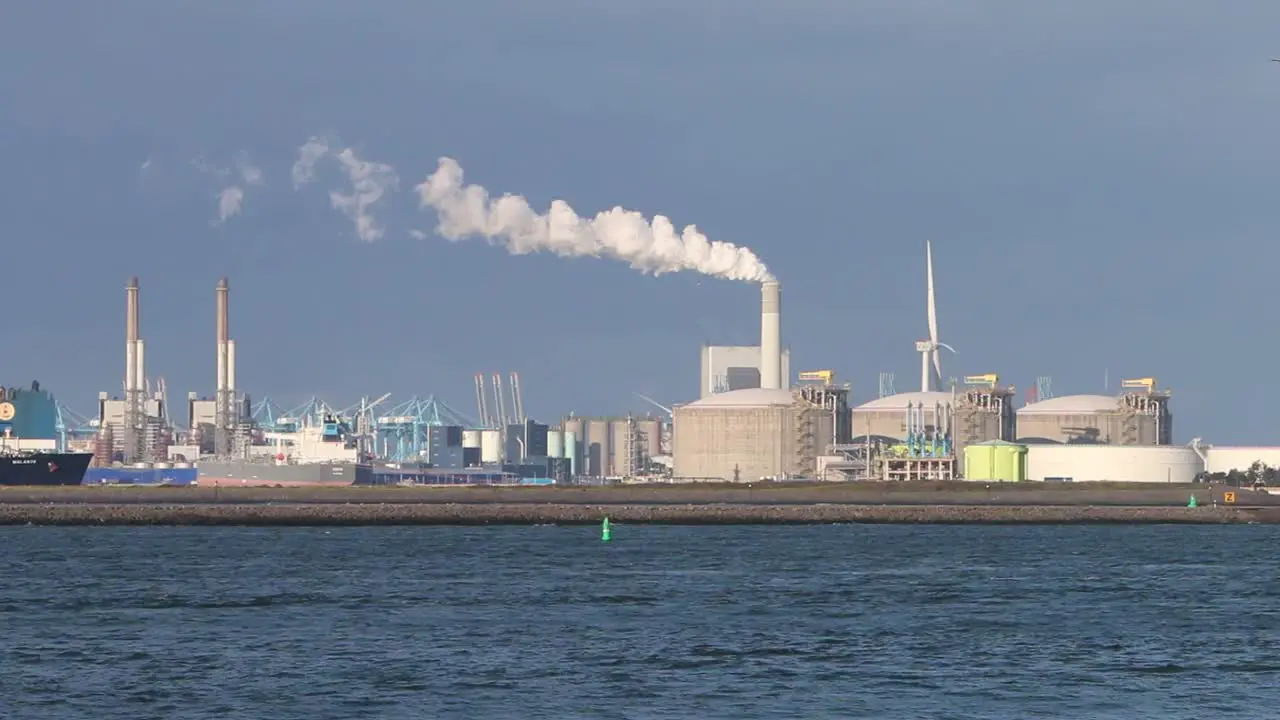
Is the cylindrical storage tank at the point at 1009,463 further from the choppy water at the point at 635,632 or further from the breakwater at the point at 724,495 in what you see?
the choppy water at the point at 635,632

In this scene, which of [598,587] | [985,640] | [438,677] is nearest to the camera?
[438,677]

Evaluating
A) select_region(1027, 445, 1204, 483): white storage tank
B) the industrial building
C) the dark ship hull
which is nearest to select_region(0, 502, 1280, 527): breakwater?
the industrial building

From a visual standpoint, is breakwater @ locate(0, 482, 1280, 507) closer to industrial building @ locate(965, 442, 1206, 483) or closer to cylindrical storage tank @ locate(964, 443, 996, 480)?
industrial building @ locate(965, 442, 1206, 483)

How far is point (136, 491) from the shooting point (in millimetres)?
170250

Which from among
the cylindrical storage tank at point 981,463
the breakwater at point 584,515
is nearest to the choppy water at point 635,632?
the breakwater at point 584,515

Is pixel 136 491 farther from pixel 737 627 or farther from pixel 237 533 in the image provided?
pixel 737 627

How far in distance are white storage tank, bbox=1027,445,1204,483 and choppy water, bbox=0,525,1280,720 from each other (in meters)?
91.8

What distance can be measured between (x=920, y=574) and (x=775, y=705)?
35.5m

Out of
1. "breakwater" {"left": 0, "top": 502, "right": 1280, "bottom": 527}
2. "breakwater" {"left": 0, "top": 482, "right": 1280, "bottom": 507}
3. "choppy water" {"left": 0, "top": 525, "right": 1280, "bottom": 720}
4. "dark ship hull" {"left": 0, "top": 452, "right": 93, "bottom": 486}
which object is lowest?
"choppy water" {"left": 0, "top": 525, "right": 1280, "bottom": 720}

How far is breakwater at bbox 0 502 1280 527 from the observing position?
116 metres

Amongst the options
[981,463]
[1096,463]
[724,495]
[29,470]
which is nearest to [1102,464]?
[1096,463]

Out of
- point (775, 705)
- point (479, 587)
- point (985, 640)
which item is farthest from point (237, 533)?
point (775, 705)

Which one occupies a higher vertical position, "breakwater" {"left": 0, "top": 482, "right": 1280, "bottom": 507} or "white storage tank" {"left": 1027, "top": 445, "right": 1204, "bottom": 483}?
"white storage tank" {"left": 1027, "top": 445, "right": 1204, "bottom": 483}

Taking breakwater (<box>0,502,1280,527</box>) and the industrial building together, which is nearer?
breakwater (<box>0,502,1280,527</box>)
